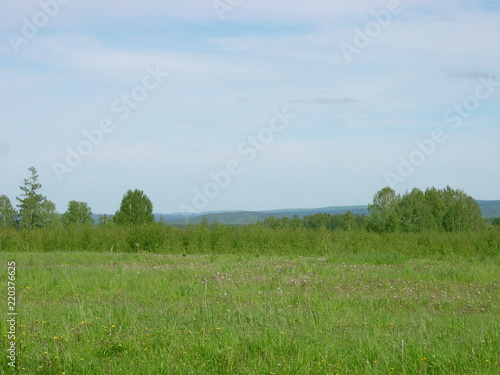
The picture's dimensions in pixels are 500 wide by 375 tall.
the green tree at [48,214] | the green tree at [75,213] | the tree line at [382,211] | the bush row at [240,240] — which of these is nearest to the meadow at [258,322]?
the bush row at [240,240]

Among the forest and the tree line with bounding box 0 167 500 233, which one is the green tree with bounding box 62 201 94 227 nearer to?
the tree line with bounding box 0 167 500 233

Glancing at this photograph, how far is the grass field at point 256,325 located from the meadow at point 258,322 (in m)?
0.02

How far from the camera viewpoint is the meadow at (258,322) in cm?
563

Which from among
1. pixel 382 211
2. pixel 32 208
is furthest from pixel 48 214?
pixel 382 211

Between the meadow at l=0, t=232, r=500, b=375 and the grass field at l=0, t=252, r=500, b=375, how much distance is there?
0.7 inches

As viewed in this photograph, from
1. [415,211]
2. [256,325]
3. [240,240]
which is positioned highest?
[415,211]

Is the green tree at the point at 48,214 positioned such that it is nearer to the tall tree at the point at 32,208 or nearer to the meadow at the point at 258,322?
the tall tree at the point at 32,208

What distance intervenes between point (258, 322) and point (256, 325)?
194 mm

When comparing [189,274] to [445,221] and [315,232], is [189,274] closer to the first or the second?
[315,232]

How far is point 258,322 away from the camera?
716 centimetres

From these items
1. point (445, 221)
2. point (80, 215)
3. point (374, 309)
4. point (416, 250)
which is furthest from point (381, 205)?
→ point (374, 309)

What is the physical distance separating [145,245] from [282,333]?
21.3m

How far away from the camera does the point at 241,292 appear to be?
410 inches

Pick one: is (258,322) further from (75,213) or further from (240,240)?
(75,213)
